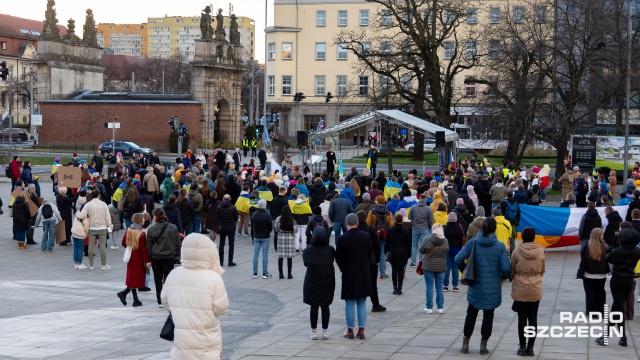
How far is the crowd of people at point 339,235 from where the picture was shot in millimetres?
11664

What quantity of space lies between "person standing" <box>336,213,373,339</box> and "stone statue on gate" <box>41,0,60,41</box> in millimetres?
55156

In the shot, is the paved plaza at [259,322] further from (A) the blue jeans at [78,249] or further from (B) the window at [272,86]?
(B) the window at [272,86]

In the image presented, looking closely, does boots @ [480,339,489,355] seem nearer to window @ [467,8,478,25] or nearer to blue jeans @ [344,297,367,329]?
blue jeans @ [344,297,367,329]

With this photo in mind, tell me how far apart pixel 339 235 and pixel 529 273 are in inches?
345

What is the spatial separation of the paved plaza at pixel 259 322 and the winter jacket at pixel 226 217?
3.00ft

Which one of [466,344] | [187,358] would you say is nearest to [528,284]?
[466,344]

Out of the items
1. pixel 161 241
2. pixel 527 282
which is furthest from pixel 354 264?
pixel 161 241

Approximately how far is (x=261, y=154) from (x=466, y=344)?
34101 mm

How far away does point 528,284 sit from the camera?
11508 millimetres

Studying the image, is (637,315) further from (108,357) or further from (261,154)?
(261,154)

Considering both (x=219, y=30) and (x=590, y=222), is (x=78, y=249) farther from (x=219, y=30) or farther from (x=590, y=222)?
(x=219, y=30)

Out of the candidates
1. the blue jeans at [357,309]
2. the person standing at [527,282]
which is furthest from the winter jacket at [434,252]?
the person standing at [527,282]

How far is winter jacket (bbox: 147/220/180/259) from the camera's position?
1545cm

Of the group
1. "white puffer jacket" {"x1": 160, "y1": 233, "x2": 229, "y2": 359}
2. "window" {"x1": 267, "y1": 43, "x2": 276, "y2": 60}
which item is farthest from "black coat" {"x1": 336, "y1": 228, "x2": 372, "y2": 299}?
"window" {"x1": 267, "y1": 43, "x2": 276, "y2": 60}
